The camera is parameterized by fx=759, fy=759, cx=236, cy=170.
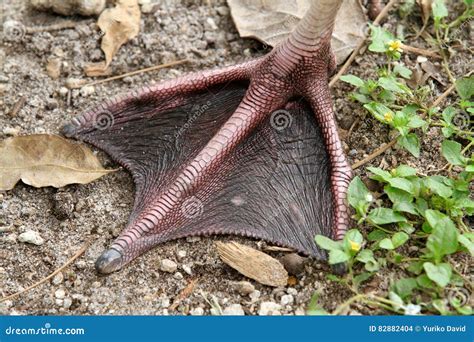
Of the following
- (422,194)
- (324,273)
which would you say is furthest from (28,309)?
(422,194)

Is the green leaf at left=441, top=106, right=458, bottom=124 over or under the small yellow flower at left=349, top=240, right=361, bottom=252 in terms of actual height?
over

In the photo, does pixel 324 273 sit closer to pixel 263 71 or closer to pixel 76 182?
pixel 263 71

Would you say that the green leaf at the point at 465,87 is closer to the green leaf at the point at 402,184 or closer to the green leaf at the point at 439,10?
the green leaf at the point at 439,10

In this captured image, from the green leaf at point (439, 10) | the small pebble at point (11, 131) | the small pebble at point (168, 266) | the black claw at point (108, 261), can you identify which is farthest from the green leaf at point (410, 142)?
the small pebble at point (11, 131)

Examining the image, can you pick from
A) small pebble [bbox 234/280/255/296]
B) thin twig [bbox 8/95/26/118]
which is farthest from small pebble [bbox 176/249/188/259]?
thin twig [bbox 8/95/26/118]

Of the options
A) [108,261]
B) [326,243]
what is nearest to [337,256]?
[326,243]

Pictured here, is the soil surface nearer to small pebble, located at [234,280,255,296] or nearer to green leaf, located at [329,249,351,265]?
small pebble, located at [234,280,255,296]
